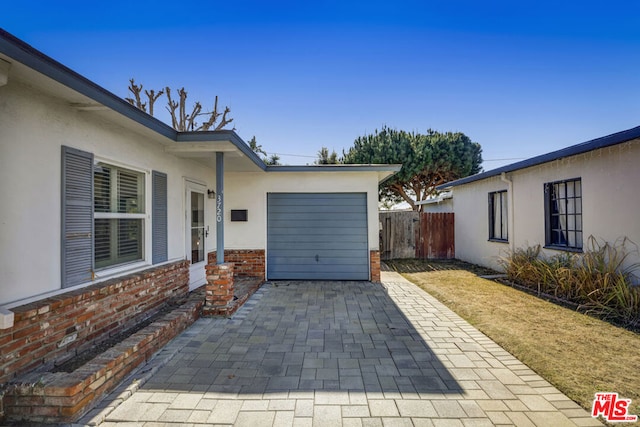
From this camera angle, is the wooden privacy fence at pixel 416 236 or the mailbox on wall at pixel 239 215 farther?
the wooden privacy fence at pixel 416 236

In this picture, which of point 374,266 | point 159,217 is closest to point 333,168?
point 374,266

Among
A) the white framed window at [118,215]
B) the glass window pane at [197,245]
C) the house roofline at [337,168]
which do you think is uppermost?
the house roofline at [337,168]

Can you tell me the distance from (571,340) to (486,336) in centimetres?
92

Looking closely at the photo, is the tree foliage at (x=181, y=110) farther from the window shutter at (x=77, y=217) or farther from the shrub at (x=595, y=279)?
the shrub at (x=595, y=279)

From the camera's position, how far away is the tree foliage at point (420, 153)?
1585cm

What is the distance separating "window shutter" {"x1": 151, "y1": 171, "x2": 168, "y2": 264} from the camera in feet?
14.6

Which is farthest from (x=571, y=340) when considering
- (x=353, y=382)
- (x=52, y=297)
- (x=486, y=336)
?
(x=52, y=297)

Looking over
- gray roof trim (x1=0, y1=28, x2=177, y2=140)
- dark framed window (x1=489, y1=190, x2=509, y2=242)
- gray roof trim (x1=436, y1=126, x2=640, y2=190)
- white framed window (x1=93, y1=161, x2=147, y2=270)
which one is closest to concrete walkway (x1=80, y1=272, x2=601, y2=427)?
white framed window (x1=93, y1=161, x2=147, y2=270)

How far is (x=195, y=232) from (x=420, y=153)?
13005mm

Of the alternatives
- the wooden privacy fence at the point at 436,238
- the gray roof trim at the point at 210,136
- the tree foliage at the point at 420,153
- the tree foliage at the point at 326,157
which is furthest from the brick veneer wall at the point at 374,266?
the tree foliage at the point at 326,157

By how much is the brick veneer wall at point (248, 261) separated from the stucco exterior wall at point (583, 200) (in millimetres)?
6348

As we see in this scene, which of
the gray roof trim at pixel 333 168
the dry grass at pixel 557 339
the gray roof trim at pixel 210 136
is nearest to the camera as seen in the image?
the dry grass at pixel 557 339

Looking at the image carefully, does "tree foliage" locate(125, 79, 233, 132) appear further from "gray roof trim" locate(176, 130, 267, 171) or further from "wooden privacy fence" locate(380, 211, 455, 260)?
"gray roof trim" locate(176, 130, 267, 171)

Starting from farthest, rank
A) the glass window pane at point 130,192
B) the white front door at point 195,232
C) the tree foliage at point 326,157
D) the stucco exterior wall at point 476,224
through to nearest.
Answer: the tree foliage at point 326,157
the stucco exterior wall at point 476,224
the white front door at point 195,232
the glass window pane at point 130,192
